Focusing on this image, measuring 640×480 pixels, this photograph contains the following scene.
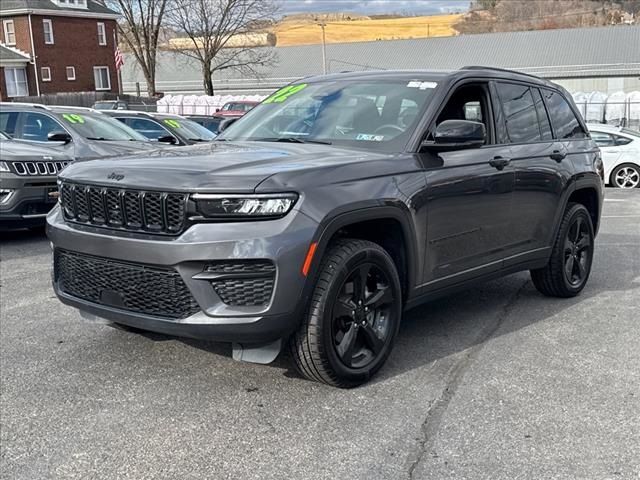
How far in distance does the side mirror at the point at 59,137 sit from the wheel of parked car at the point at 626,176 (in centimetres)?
1200

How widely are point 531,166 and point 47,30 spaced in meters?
51.5

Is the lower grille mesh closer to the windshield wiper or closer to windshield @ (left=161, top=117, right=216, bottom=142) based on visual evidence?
the windshield wiper

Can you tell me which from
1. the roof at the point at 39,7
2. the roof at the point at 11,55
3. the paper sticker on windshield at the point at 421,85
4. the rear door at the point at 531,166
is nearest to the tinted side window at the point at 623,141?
the rear door at the point at 531,166

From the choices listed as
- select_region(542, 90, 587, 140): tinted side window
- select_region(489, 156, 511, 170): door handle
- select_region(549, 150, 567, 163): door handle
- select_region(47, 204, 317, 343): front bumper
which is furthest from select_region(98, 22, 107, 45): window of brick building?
select_region(47, 204, 317, 343): front bumper

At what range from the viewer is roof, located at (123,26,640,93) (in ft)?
158

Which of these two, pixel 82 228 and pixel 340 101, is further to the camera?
pixel 340 101

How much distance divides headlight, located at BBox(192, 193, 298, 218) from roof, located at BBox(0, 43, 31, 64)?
4977 centimetres

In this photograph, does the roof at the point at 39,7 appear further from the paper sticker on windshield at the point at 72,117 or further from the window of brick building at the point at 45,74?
the paper sticker on windshield at the point at 72,117

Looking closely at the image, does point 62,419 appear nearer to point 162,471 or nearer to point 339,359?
point 162,471

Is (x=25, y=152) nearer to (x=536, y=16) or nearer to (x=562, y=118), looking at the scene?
(x=562, y=118)

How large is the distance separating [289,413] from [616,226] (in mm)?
8180

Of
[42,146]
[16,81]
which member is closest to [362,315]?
[42,146]

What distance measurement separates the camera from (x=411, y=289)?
4.46 metres

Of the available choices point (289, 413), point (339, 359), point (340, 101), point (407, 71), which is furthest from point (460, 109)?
point (289, 413)
